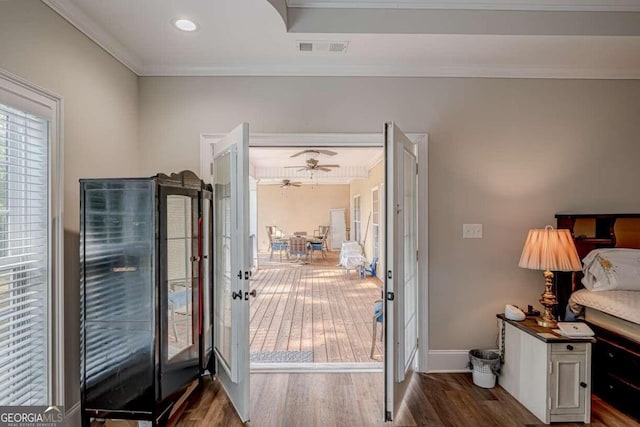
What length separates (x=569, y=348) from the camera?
232 cm

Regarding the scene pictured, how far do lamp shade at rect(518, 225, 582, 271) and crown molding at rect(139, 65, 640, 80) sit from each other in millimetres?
1427

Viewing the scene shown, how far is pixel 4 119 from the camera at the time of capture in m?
1.71

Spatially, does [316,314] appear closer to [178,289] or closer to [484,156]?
[178,289]

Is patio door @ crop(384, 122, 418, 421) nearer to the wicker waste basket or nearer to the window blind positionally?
the wicker waste basket

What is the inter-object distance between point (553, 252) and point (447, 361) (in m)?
Answer: 1.28

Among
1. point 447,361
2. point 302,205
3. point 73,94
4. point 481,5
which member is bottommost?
point 447,361

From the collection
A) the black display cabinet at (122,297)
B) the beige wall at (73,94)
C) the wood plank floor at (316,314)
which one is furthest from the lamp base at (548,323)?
the beige wall at (73,94)

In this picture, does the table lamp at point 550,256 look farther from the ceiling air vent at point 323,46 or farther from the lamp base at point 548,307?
the ceiling air vent at point 323,46

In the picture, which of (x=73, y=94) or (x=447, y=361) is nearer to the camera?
(x=73, y=94)

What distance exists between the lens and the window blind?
68.3 inches

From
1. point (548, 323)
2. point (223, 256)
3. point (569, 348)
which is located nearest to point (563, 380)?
A: point (569, 348)

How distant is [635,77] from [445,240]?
7.30ft

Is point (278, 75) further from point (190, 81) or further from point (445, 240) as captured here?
point (445, 240)

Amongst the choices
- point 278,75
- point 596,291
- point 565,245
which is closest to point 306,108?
point 278,75
